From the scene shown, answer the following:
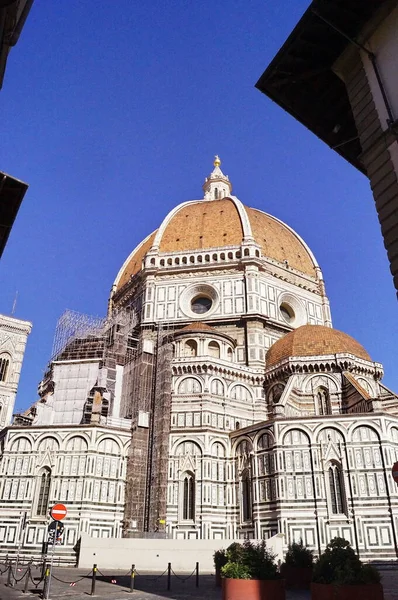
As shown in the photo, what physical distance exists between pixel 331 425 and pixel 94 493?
45.3ft

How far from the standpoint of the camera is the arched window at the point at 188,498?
1115 inches

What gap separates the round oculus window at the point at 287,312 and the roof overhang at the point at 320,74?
102 ft

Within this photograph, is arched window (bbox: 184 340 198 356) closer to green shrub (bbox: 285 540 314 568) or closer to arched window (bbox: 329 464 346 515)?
arched window (bbox: 329 464 346 515)

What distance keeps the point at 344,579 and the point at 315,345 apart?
25.7m

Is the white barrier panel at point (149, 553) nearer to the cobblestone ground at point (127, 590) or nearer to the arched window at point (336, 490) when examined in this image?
the cobblestone ground at point (127, 590)

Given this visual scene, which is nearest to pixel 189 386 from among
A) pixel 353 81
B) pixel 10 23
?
pixel 353 81

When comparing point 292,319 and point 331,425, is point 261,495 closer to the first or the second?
point 331,425

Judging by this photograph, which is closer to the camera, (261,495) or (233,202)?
(261,495)

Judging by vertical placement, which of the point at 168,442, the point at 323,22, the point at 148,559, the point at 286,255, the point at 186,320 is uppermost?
the point at 286,255

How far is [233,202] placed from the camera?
162ft

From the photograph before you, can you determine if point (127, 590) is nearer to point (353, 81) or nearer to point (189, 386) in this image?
point (353, 81)

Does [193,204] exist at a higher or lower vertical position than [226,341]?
higher

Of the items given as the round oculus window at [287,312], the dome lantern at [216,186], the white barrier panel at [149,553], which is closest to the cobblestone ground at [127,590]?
the white barrier panel at [149,553]

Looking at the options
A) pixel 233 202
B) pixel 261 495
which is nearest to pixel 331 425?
pixel 261 495
